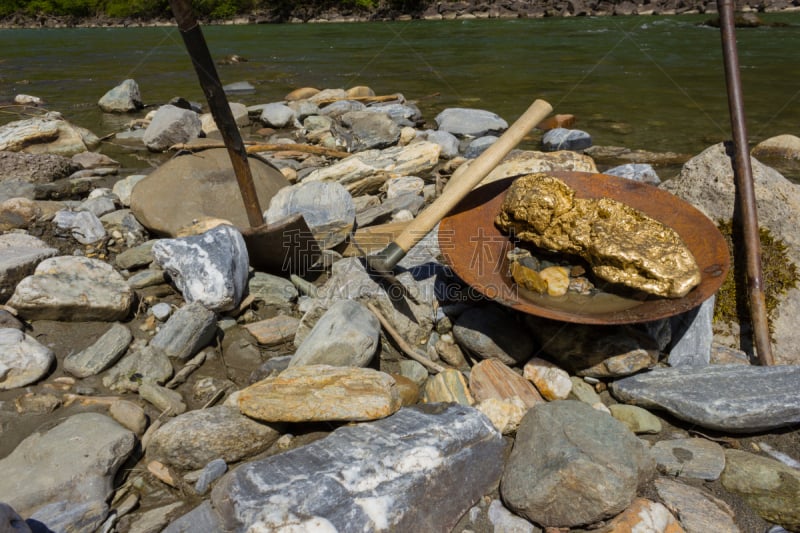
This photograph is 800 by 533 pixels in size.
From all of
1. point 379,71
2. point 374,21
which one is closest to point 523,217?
point 379,71

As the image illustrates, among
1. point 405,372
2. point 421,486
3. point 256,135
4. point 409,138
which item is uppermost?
point 421,486

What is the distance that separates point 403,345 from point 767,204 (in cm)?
241

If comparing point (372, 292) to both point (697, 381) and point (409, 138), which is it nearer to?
point (697, 381)

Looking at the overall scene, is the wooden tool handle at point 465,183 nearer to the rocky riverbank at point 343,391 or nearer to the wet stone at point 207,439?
the rocky riverbank at point 343,391

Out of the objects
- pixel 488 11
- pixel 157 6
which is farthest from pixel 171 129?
pixel 157 6

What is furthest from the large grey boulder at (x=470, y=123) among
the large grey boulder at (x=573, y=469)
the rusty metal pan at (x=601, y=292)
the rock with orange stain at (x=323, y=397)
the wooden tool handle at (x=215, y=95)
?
the large grey boulder at (x=573, y=469)

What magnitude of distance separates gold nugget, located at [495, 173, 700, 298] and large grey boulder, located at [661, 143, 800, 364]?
822mm

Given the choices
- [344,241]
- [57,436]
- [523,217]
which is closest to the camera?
[57,436]

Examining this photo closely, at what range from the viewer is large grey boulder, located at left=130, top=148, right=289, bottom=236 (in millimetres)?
4008

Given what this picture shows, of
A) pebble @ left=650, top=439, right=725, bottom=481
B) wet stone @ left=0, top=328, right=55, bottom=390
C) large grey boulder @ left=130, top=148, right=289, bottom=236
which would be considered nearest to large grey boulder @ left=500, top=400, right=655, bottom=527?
pebble @ left=650, top=439, right=725, bottom=481

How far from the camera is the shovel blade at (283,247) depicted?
330 cm

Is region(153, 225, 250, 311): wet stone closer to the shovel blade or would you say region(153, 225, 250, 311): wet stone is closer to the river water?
the shovel blade

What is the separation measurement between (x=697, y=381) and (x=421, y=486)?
1494mm

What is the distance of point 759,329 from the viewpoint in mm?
2748
